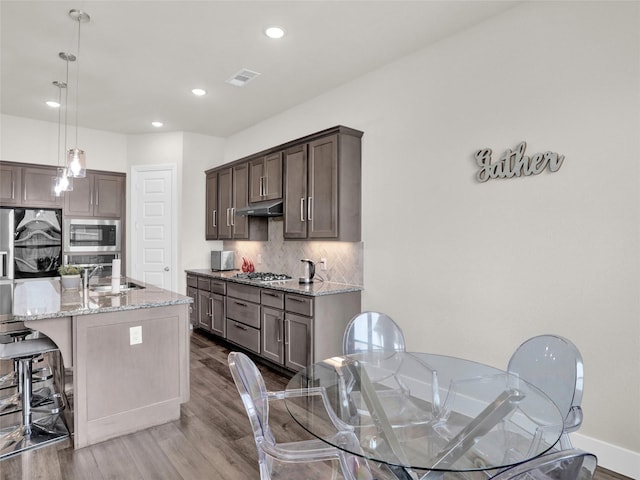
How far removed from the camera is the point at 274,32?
10.1 feet

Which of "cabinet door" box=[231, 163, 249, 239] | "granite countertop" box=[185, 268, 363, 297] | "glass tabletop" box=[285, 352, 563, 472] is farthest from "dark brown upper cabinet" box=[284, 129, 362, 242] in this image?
"glass tabletop" box=[285, 352, 563, 472]

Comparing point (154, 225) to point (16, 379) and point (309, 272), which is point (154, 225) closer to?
point (16, 379)

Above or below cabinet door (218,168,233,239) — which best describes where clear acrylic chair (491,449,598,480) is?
below

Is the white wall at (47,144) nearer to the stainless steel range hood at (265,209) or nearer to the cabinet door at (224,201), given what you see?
the cabinet door at (224,201)

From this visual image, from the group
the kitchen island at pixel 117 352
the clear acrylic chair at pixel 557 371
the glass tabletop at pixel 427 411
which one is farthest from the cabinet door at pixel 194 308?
the clear acrylic chair at pixel 557 371

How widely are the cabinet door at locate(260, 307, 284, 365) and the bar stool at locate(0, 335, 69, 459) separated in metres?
1.82

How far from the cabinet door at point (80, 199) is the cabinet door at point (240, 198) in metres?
2.21

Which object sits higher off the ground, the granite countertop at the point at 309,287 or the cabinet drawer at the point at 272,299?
the granite countertop at the point at 309,287

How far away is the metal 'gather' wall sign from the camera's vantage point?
2.53 m

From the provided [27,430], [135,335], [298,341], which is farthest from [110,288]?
[298,341]

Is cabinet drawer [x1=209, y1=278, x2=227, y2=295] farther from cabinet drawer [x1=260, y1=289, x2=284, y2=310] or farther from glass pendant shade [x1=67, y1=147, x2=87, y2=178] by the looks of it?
glass pendant shade [x1=67, y1=147, x2=87, y2=178]

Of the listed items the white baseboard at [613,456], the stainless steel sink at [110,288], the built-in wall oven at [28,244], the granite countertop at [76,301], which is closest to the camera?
the white baseboard at [613,456]

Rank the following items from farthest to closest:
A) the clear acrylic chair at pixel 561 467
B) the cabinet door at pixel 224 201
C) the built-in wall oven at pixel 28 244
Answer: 1. the cabinet door at pixel 224 201
2. the built-in wall oven at pixel 28 244
3. the clear acrylic chair at pixel 561 467

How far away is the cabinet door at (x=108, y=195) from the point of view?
18.8ft
